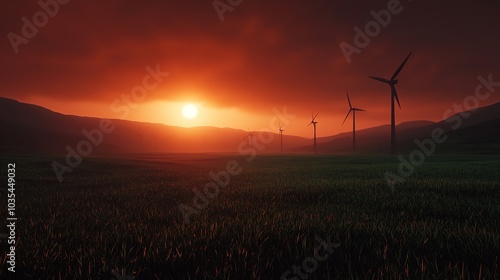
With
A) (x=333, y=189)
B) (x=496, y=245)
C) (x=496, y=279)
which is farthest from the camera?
(x=333, y=189)

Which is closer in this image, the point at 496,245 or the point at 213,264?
the point at 213,264

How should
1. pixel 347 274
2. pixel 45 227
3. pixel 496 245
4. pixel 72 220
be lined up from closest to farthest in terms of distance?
pixel 347 274 → pixel 496 245 → pixel 45 227 → pixel 72 220

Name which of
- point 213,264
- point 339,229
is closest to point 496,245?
point 339,229

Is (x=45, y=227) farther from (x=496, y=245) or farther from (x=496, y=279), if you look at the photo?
(x=496, y=245)

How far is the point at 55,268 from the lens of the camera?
3.85m

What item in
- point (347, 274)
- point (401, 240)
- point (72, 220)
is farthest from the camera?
point (72, 220)

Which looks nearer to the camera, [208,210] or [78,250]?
[78,250]

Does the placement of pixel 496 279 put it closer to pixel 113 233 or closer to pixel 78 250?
pixel 78 250

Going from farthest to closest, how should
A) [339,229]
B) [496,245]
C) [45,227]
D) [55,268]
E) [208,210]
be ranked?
[208,210]
[45,227]
[339,229]
[496,245]
[55,268]

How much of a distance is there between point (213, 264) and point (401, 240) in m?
3.04

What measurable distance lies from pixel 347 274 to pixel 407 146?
171901mm

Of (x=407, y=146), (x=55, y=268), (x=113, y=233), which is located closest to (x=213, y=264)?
(x=55, y=268)

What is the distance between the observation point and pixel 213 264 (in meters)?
3.91

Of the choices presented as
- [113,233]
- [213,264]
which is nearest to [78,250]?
[113,233]
